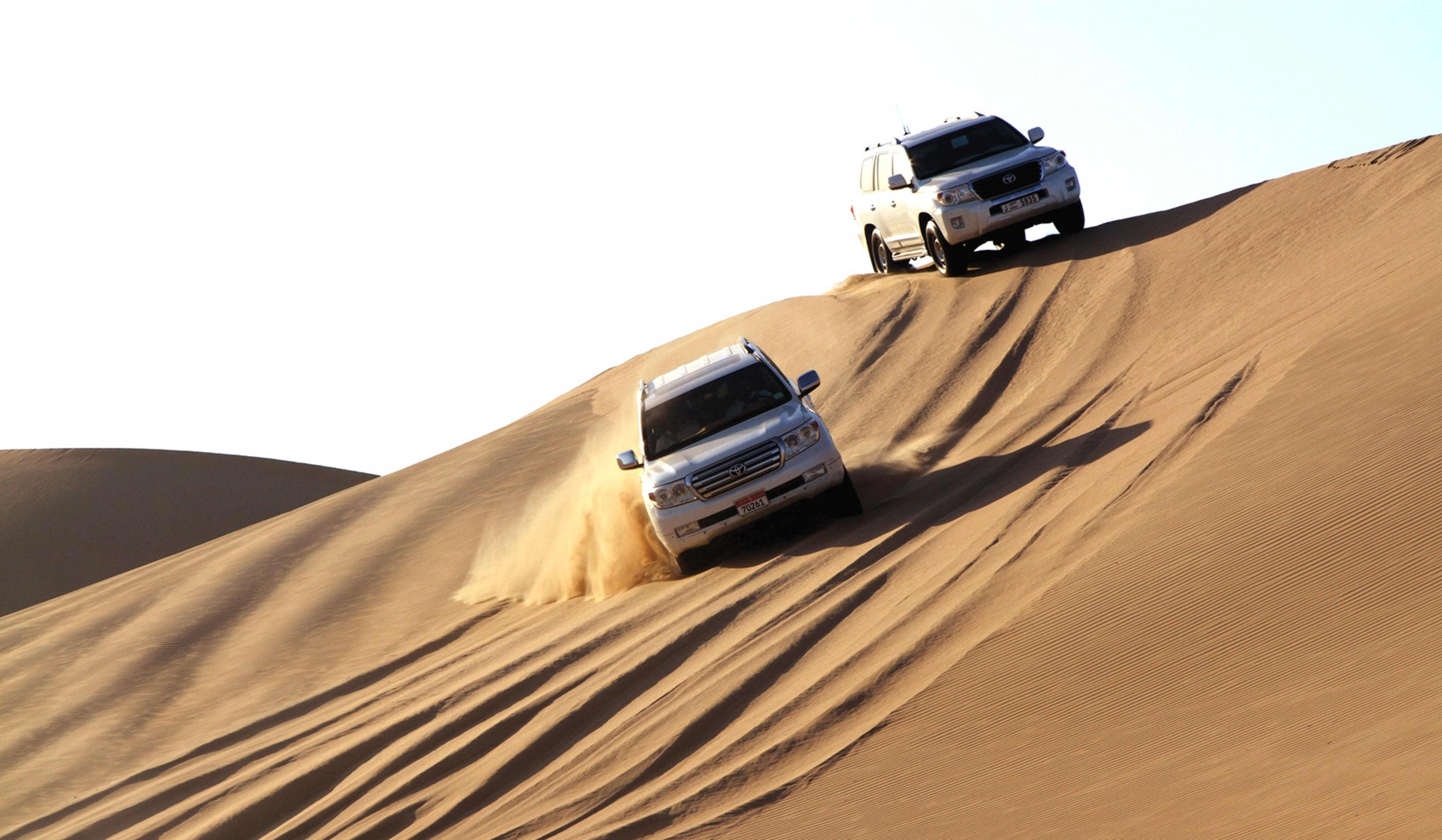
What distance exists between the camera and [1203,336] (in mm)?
13305

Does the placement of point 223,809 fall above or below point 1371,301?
below

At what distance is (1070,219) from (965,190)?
208 cm

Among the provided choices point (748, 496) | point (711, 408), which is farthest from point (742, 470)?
point (711, 408)

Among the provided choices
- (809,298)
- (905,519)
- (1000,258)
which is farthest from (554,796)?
(809,298)

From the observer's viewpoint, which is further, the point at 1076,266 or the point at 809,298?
the point at 809,298

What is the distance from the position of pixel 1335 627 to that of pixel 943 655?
216 centimetres

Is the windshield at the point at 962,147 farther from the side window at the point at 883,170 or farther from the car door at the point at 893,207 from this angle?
the side window at the point at 883,170

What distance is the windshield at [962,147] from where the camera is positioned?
18.6m

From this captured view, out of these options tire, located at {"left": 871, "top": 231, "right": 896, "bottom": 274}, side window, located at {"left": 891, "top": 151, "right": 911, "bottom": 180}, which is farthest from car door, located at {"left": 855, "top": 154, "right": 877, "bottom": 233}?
Result: side window, located at {"left": 891, "top": 151, "right": 911, "bottom": 180}

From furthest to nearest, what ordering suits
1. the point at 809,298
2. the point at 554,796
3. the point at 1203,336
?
the point at 809,298 < the point at 1203,336 < the point at 554,796

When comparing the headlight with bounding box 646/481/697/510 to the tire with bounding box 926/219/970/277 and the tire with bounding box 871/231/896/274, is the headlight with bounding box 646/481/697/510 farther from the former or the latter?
the tire with bounding box 871/231/896/274

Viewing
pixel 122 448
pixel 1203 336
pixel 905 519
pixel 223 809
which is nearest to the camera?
pixel 223 809

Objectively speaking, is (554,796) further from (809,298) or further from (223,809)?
(809,298)

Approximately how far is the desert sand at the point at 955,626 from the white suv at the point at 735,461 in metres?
0.48
